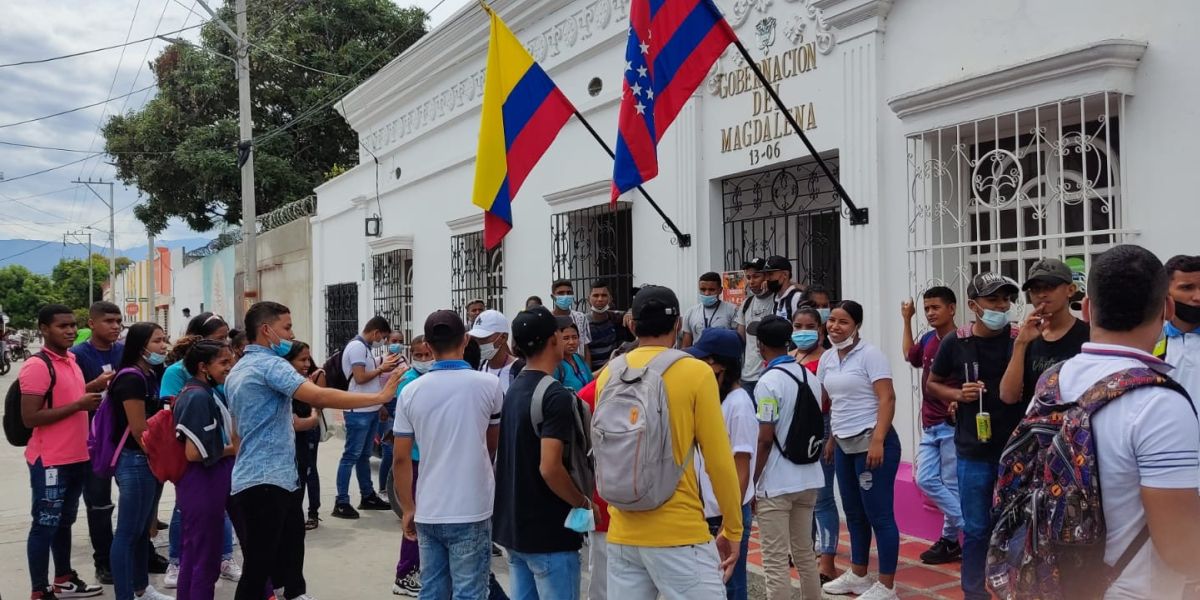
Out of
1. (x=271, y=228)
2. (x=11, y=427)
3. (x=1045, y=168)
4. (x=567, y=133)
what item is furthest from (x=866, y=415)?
(x=271, y=228)

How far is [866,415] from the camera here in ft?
16.1

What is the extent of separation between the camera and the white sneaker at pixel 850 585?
5.05 metres

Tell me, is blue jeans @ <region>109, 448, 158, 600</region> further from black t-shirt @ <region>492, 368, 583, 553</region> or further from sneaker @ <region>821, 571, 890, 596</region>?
sneaker @ <region>821, 571, 890, 596</region>

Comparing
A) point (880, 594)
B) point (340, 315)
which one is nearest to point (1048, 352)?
point (880, 594)

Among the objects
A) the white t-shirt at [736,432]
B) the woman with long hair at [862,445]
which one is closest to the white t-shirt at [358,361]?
the woman with long hair at [862,445]

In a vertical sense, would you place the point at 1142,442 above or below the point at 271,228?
below

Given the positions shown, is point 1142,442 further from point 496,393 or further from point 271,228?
point 271,228

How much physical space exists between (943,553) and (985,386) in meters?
1.76

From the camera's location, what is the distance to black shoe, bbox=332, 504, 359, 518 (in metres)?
7.62

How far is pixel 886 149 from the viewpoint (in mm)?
6398

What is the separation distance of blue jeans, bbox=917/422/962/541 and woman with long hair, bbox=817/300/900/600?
65 centimetres

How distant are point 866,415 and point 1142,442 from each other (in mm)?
2968

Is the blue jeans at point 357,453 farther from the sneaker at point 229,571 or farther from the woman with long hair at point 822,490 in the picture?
the woman with long hair at point 822,490

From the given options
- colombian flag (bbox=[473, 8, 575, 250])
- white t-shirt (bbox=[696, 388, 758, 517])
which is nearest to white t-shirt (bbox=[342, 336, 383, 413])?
colombian flag (bbox=[473, 8, 575, 250])
